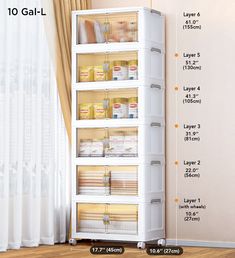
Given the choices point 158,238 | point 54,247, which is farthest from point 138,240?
point 54,247

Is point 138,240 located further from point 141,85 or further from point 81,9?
point 81,9

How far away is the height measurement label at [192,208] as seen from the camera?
612 cm

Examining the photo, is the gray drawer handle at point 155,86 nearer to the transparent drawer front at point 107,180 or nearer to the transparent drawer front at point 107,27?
the transparent drawer front at point 107,27

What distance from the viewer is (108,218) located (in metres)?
6.11

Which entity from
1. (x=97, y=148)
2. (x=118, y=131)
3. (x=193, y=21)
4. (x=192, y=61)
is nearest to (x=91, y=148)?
(x=97, y=148)

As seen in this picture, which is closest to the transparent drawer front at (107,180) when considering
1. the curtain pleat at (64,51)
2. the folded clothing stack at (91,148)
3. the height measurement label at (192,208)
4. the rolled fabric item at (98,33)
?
the folded clothing stack at (91,148)

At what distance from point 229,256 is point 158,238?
817mm

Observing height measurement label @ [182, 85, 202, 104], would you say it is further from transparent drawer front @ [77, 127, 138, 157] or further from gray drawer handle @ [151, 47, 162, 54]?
transparent drawer front @ [77, 127, 138, 157]

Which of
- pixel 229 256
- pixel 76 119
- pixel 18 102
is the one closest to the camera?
pixel 229 256

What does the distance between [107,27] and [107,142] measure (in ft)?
3.39

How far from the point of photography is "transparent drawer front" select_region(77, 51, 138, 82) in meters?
6.11

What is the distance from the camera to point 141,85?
5996 millimetres

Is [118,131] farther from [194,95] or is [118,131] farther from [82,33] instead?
[82,33]

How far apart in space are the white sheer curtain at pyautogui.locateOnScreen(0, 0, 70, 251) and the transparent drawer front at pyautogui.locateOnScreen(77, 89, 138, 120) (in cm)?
24
